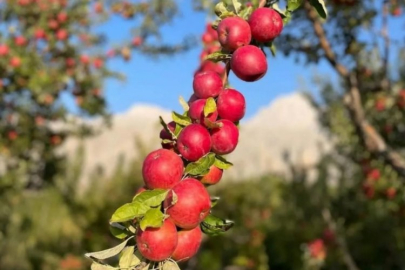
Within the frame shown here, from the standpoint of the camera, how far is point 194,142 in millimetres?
859

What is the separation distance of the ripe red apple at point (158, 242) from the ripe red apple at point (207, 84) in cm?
25

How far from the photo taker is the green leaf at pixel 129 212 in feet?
2.72

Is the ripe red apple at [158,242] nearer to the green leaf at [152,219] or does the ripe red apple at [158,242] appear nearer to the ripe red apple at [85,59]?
the green leaf at [152,219]

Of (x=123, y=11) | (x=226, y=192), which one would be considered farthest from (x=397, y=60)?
(x=123, y=11)

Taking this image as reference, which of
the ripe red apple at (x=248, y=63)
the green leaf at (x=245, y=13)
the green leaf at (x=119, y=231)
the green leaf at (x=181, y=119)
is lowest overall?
the green leaf at (x=119, y=231)

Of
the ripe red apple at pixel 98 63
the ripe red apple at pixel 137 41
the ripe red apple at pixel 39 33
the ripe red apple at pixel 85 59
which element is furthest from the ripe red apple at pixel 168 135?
the ripe red apple at pixel 98 63

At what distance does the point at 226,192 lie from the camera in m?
8.75

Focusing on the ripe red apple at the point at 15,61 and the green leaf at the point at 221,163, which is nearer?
the green leaf at the point at 221,163

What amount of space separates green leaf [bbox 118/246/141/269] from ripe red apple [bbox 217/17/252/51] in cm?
41

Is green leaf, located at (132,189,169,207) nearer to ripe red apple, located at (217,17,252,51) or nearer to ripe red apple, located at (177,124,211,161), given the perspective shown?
ripe red apple, located at (177,124,211,161)

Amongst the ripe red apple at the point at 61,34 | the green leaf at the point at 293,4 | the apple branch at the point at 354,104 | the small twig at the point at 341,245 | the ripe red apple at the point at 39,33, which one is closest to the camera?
the green leaf at the point at 293,4

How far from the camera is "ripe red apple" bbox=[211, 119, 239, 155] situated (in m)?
0.91

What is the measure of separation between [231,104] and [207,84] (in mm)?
56

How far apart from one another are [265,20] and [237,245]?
6.95 meters
